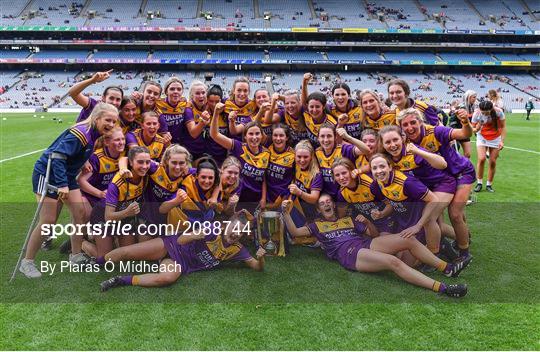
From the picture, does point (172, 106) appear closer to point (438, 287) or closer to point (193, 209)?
point (193, 209)

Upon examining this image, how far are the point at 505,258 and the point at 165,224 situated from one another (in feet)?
13.0

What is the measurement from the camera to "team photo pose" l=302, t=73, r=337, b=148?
5.14 metres

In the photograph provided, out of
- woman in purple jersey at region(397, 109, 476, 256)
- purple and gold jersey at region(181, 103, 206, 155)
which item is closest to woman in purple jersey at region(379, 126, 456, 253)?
woman in purple jersey at region(397, 109, 476, 256)

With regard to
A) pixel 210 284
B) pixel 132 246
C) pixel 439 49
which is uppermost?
pixel 439 49

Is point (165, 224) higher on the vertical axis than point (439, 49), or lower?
lower

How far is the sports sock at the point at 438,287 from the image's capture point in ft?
12.2

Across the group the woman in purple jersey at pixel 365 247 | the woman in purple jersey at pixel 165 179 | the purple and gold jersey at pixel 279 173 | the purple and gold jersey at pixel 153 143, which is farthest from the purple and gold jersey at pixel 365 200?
the purple and gold jersey at pixel 153 143

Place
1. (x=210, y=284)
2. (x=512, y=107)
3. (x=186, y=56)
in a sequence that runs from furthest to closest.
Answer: (x=186, y=56), (x=512, y=107), (x=210, y=284)

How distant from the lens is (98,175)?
14.8 feet

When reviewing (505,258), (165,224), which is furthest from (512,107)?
(165,224)

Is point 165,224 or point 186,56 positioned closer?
point 165,224

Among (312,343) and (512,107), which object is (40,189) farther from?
(512,107)

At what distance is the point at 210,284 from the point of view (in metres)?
3.96
